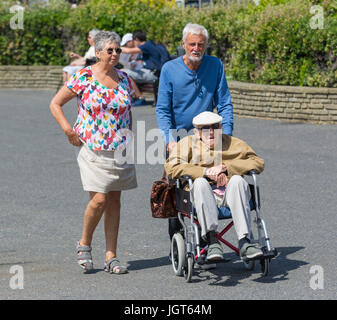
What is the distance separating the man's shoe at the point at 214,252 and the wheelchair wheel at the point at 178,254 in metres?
0.27

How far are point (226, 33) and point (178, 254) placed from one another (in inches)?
488

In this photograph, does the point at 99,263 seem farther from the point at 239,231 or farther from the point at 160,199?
the point at 239,231

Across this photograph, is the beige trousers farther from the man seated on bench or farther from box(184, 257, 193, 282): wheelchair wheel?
box(184, 257, 193, 282): wheelchair wheel

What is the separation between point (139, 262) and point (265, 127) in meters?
8.09

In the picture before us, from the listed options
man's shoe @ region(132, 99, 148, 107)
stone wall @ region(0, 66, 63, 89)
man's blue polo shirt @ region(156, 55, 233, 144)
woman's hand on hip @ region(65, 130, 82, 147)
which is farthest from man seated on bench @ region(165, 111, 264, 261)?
stone wall @ region(0, 66, 63, 89)

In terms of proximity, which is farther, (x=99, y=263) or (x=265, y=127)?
(x=265, y=127)

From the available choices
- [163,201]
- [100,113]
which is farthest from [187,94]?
[163,201]

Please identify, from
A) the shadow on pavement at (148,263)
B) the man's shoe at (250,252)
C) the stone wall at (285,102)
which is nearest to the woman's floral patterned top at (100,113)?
the shadow on pavement at (148,263)

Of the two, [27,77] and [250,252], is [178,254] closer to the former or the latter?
[250,252]

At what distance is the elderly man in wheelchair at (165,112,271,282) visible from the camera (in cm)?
636

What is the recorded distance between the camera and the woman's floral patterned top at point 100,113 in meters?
6.67

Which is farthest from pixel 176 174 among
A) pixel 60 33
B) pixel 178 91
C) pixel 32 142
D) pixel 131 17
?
pixel 60 33

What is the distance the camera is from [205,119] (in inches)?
262

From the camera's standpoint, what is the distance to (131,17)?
2138cm
